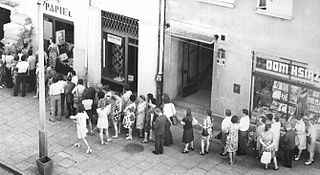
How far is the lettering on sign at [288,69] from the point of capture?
19172 mm

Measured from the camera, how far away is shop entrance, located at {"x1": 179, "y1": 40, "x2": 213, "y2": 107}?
23.0 metres

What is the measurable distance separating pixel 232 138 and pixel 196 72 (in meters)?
5.15

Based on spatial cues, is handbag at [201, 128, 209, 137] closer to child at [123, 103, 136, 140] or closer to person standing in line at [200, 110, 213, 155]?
person standing in line at [200, 110, 213, 155]

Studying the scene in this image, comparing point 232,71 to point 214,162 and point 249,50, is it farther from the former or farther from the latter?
point 214,162

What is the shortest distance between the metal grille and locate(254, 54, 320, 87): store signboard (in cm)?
494

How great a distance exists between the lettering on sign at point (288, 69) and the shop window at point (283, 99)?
0.33 m

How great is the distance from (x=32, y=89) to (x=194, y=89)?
6.19 metres

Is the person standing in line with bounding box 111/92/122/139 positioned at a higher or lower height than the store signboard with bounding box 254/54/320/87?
lower

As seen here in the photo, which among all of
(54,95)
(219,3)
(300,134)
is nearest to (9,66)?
(54,95)

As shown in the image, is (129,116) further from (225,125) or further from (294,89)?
(294,89)

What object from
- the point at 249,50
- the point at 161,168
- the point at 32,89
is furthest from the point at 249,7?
the point at 32,89

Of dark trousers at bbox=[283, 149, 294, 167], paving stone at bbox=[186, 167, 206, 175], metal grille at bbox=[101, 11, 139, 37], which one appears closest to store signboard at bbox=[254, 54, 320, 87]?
dark trousers at bbox=[283, 149, 294, 167]

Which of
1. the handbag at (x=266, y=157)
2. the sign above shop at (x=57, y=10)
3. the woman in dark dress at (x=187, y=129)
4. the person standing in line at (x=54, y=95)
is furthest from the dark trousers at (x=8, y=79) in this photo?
the handbag at (x=266, y=157)

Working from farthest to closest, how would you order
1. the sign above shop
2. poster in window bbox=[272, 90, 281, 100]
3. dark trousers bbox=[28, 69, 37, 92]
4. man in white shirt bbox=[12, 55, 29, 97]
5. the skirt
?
the sign above shop < dark trousers bbox=[28, 69, 37, 92] < man in white shirt bbox=[12, 55, 29, 97] < poster in window bbox=[272, 90, 281, 100] < the skirt
